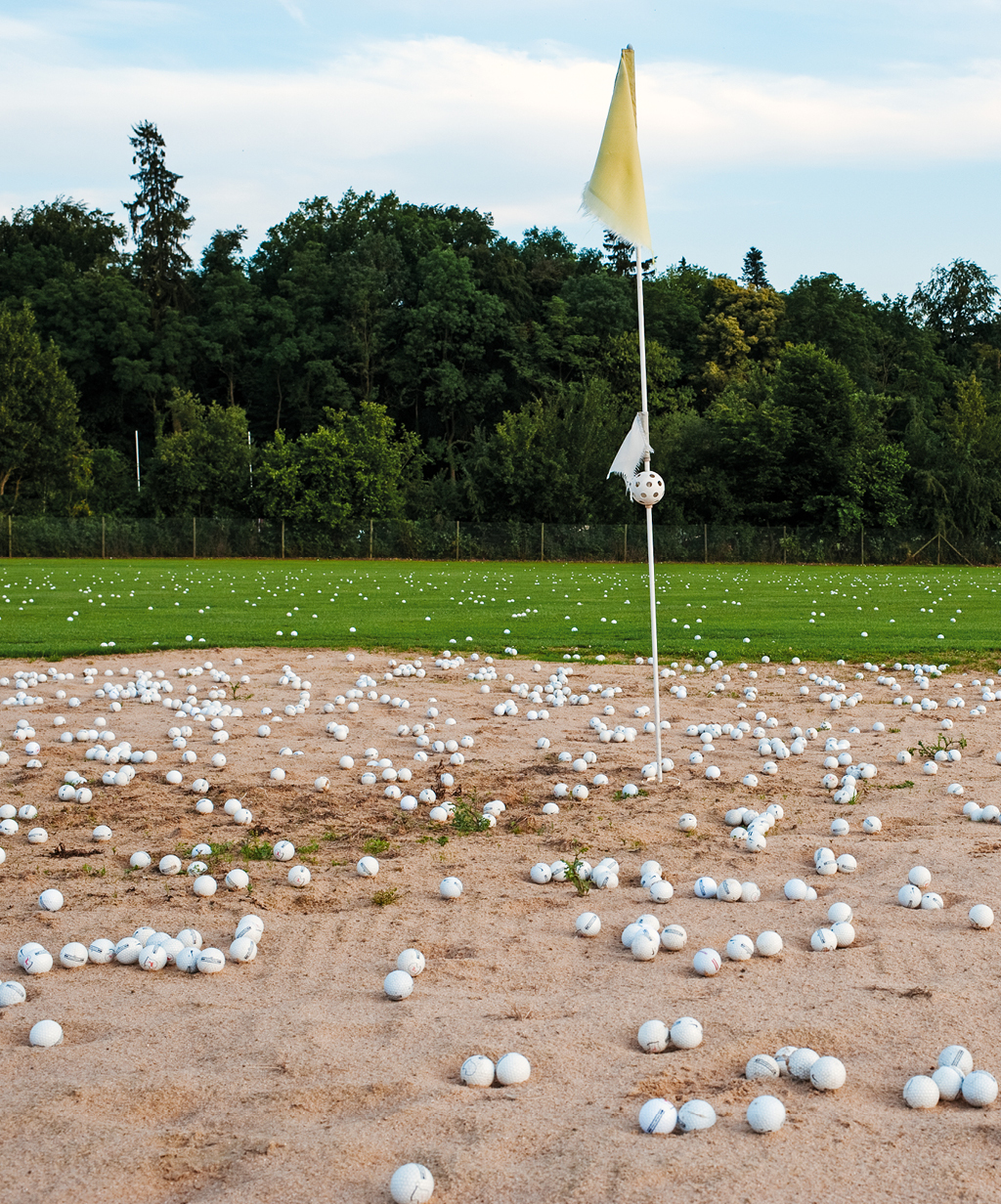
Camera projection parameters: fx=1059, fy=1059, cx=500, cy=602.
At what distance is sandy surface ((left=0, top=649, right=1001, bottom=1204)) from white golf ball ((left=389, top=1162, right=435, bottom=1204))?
0.24 ft

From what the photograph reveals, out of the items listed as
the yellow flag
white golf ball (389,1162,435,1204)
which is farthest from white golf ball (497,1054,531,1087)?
the yellow flag

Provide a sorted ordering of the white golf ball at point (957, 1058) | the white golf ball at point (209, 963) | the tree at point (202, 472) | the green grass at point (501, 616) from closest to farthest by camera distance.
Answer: the white golf ball at point (957, 1058)
the white golf ball at point (209, 963)
the green grass at point (501, 616)
the tree at point (202, 472)

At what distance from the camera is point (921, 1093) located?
2.87 metres

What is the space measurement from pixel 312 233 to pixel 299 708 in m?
75.0

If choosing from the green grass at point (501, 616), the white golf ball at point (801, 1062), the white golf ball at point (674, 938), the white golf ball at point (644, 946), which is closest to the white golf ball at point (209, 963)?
the white golf ball at point (644, 946)

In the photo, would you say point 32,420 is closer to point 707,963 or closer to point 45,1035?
point 45,1035

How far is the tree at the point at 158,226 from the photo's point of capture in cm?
7488

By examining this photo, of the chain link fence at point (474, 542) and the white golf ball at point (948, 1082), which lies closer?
A: the white golf ball at point (948, 1082)

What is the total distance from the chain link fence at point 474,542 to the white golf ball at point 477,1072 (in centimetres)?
4220

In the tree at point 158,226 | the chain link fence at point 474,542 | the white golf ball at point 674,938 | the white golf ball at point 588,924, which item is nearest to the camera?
the white golf ball at point 674,938

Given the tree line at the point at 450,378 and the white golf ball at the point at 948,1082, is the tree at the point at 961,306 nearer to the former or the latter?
the tree line at the point at 450,378

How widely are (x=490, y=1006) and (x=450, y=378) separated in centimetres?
6638

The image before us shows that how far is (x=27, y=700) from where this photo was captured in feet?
30.4

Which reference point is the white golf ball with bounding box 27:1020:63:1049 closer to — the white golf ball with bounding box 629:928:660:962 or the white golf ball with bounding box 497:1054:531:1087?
the white golf ball with bounding box 497:1054:531:1087
